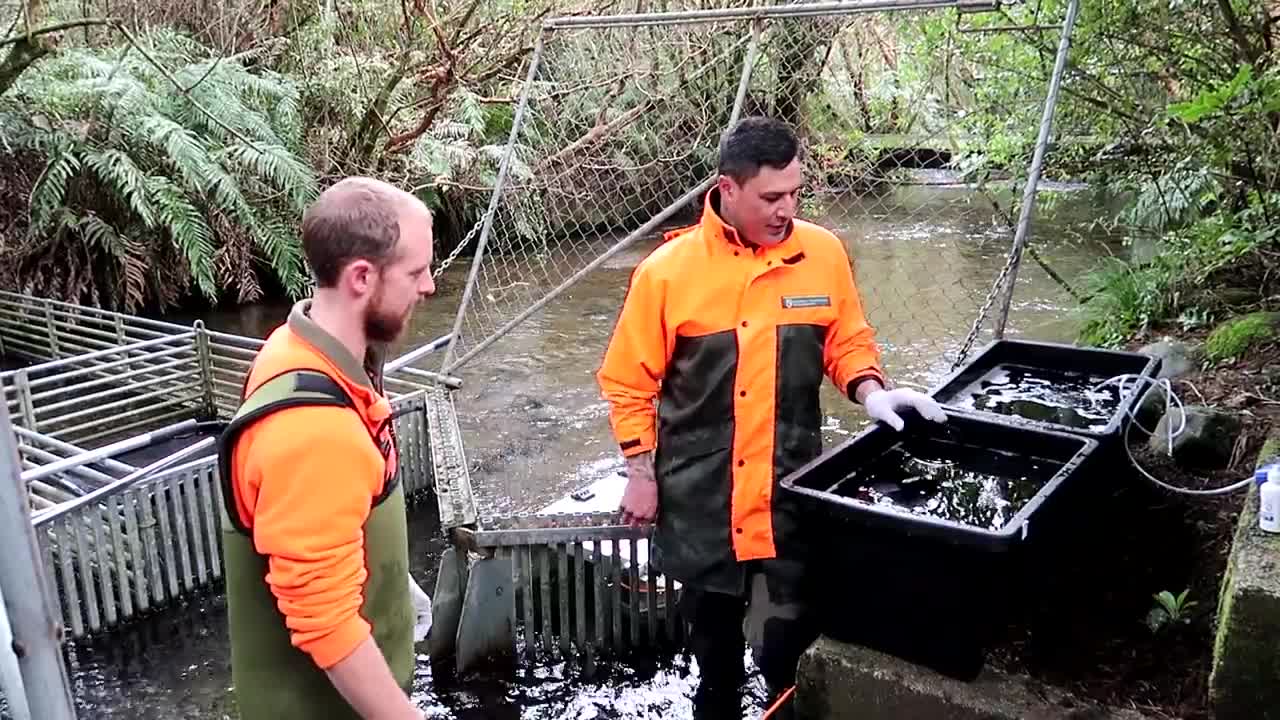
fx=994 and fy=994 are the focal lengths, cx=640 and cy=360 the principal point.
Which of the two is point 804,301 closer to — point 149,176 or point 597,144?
point 597,144

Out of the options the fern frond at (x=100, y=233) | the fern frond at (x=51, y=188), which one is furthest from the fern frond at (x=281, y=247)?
the fern frond at (x=51, y=188)

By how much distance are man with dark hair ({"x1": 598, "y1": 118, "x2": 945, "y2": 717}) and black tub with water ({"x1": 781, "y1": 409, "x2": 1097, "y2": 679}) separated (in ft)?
0.48

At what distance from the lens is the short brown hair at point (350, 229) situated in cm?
154

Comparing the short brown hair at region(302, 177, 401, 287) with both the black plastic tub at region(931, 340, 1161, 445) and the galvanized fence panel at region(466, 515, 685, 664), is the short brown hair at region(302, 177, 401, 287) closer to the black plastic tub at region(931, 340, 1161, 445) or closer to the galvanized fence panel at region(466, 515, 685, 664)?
the black plastic tub at region(931, 340, 1161, 445)

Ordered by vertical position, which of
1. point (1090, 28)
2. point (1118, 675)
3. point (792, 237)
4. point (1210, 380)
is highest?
point (1090, 28)

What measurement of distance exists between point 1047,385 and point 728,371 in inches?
48.8

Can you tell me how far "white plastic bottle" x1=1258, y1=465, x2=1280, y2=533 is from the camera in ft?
6.66

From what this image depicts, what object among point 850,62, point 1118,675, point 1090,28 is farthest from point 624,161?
point 1118,675

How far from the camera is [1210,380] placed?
368 cm

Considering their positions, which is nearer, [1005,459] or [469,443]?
[1005,459]

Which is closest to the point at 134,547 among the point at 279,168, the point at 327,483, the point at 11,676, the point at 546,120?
the point at 327,483

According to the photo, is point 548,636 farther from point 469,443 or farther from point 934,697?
point 469,443

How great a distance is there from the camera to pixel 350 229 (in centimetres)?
154

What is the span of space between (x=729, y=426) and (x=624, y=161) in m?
6.39
